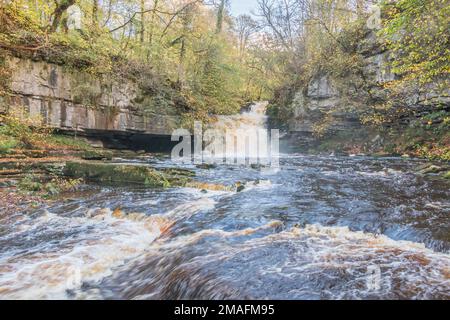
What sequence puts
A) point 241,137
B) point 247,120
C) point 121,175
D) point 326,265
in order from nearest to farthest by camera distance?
point 326,265, point 121,175, point 241,137, point 247,120

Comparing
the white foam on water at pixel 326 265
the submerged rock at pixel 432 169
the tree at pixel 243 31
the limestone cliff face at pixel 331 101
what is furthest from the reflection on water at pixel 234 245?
the tree at pixel 243 31

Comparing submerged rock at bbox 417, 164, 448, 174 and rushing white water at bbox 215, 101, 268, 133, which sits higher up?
rushing white water at bbox 215, 101, 268, 133

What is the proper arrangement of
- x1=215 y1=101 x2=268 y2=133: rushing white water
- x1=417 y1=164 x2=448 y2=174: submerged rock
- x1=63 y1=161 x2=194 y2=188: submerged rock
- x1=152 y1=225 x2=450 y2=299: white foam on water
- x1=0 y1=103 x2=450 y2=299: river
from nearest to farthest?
x1=152 y1=225 x2=450 y2=299: white foam on water, x1=0 y1=103 x2=450 y2=299: river, x1=63 y1=161 x2=194 y2=188: submerged rock, x1=417 y1=164 x2=448 y2=174: submerged rock, x1=215 y1=101 x2=268 y2=133: rushing white water

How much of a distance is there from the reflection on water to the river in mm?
15

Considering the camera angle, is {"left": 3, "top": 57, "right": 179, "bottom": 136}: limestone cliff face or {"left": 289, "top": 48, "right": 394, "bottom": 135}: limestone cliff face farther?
{"left": 289, "top": 48, "right": 394, "bottom": 135}: limestone cliff face

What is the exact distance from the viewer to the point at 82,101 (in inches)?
493

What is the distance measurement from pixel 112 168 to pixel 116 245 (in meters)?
4.33

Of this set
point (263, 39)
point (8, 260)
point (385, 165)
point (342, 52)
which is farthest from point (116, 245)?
point (263, 39)

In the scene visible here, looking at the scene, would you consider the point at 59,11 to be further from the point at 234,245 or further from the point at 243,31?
the point at 243,31

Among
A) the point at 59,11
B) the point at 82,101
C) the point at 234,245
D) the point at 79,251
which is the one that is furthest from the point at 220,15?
the point at 79,251

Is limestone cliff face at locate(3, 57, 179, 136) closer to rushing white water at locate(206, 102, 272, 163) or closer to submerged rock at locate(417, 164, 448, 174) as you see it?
rushing white water at locate(206, 102, 272, 163)

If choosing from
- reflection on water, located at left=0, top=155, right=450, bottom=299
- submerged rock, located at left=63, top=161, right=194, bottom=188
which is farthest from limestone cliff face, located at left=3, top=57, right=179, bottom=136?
reflection on water, located at left=0, top=155, right=450, bottom=299

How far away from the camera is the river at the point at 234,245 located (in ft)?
9.46

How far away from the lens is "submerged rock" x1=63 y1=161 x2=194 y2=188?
7824 mm
